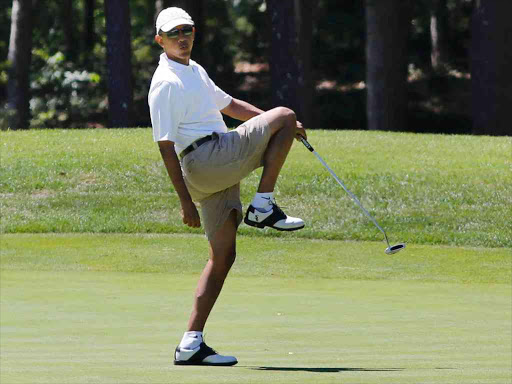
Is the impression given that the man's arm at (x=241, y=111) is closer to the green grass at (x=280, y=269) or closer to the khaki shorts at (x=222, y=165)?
the khaki shorts at (x=222, y=165)

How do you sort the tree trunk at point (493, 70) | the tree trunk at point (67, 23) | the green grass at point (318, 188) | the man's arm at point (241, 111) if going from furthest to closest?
the tree trunk at point (67, 23), the tree trunk at point (493, 70), the green grass at point (318, 188), the man's arm at point (241, 111)

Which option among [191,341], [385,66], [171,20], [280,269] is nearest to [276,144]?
[171,20]

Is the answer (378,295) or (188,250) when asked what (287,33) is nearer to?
(188,250)

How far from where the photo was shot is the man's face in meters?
6.46

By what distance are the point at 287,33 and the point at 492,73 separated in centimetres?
495

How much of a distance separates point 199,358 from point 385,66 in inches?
872

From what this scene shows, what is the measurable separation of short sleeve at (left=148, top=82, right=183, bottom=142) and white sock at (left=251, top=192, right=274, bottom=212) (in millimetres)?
591

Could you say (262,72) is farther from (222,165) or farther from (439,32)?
(222,165)

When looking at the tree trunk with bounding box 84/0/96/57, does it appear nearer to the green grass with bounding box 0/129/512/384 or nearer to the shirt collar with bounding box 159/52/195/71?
the green grass with bounding box 0/129/512/384

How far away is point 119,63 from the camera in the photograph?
2736cm

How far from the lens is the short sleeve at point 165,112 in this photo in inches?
248

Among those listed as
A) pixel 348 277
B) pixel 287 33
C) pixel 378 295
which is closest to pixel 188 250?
pixel 348 277

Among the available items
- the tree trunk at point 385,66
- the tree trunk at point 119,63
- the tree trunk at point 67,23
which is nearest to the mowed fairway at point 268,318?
the tree trunk at point 119,63

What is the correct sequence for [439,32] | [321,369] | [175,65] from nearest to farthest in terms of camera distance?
[321,369] < [175,65] < [439,32]
